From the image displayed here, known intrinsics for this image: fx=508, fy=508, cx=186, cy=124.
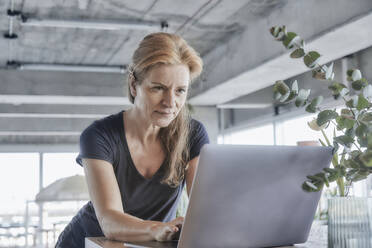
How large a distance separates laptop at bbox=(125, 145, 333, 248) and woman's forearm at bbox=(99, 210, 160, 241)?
0.04 metres

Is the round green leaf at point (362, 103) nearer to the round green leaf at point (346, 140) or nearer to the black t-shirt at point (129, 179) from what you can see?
the round green leaf at point (346, 140)

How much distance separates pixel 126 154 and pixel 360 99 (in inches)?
27.0

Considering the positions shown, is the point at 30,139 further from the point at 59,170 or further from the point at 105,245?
the point at 105,245

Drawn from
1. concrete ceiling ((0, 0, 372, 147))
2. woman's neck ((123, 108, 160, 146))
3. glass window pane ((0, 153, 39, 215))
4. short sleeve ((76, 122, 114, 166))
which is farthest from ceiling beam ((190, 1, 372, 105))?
glass window pane ((0, 153, 39, 215))

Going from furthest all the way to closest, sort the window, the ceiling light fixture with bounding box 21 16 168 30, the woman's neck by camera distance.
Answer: the window → the ceiling light fixture with bounding box 21 16 168 30 → the woman's neck

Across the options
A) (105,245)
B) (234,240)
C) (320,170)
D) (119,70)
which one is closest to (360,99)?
(320,170)

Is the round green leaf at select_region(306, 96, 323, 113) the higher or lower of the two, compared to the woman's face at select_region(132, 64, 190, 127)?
lower

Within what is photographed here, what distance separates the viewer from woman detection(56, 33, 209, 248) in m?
1.30

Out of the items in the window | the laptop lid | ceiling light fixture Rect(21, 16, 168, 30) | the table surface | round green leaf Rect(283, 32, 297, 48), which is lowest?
the table surface

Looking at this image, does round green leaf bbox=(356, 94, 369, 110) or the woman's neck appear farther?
the woman's neck

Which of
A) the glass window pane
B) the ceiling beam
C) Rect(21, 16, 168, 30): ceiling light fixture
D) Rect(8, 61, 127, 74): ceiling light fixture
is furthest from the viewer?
the glass window pane

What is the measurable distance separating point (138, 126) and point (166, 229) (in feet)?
1.69

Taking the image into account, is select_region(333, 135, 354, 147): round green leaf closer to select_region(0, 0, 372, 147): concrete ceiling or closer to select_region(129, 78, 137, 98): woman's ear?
select_region(129, 78, 137, 98): woman's ear

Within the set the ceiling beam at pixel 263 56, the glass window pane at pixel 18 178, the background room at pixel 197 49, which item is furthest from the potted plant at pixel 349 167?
the glass window pane at pixel 18 178
